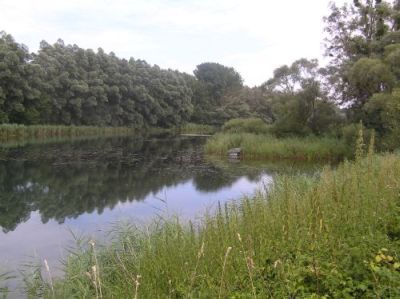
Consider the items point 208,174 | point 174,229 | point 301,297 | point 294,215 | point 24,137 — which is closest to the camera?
point 301,297

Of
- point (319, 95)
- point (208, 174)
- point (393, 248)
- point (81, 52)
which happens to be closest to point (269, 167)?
point (208, 174)

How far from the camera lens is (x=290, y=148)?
23.1 m

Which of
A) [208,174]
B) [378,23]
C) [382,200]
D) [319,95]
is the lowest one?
[208,174]

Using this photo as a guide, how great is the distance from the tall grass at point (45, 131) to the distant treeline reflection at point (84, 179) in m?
11.2

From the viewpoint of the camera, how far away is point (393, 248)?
138 inches

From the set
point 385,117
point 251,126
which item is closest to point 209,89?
point 251,126

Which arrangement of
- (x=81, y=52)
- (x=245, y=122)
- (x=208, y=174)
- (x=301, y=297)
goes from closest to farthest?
(x=301, y=297) → (x=208, y=174) → (x=245, y=122) → (x=81, y=52)

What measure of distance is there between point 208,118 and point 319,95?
4598 cm

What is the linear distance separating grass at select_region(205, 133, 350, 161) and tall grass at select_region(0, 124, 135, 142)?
60.2 ft

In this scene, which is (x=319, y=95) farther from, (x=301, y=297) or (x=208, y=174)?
(x=301, y=297)

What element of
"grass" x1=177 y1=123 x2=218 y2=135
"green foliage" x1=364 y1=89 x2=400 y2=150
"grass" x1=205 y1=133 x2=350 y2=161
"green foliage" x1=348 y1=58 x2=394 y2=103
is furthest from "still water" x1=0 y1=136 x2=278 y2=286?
"grass" x1=177 y1=123 x2=218 y2=135

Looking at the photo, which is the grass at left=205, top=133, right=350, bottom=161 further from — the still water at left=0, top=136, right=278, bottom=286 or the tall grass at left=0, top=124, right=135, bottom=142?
the tall grass at left=0, top=124, right=135, bottom=142

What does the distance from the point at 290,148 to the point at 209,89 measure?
184ft

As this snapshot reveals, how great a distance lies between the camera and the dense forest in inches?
862
